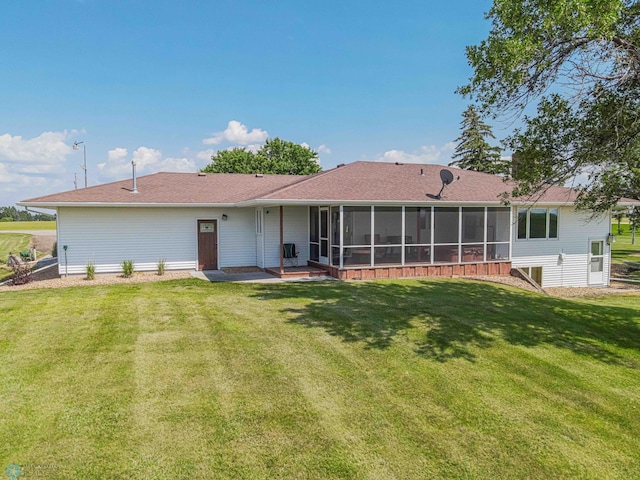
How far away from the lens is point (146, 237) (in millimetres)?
14359

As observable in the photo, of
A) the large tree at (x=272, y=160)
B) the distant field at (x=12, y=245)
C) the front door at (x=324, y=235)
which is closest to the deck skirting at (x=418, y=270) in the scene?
the front door at (x=324, y=235)

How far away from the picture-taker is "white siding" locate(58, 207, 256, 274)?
1359 centimetres

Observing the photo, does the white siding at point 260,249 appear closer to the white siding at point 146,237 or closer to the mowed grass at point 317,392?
the white siding at point 146,237

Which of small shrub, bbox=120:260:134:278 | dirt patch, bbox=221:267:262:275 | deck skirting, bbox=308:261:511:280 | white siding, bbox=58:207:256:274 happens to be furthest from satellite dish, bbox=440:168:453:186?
small shrub, bbox=120:260:134:278

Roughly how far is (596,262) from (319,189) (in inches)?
497

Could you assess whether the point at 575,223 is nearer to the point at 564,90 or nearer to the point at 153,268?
the point at 564,90

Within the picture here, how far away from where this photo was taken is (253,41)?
17.0 m

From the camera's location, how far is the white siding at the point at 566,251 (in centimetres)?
1598

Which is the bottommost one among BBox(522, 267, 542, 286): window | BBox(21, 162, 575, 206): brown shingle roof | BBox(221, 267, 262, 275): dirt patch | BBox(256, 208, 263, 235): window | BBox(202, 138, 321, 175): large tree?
BBox(522, 267, 542, 286): window

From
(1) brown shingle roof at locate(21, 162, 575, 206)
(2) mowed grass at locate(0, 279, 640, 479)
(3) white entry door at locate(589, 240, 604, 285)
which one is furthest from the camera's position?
(3) white entry door at locate(589, 240, 604, 285)

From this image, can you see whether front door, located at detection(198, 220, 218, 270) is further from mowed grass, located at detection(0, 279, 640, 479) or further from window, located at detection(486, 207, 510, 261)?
window, located at detection(486, 207, 510, 261)

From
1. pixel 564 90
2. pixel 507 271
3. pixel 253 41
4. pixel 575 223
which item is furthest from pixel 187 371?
pixel 575 223

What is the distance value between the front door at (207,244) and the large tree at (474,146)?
26247mm

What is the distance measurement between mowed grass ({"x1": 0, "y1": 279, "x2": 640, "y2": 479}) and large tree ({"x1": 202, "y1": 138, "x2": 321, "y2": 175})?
106 feet
